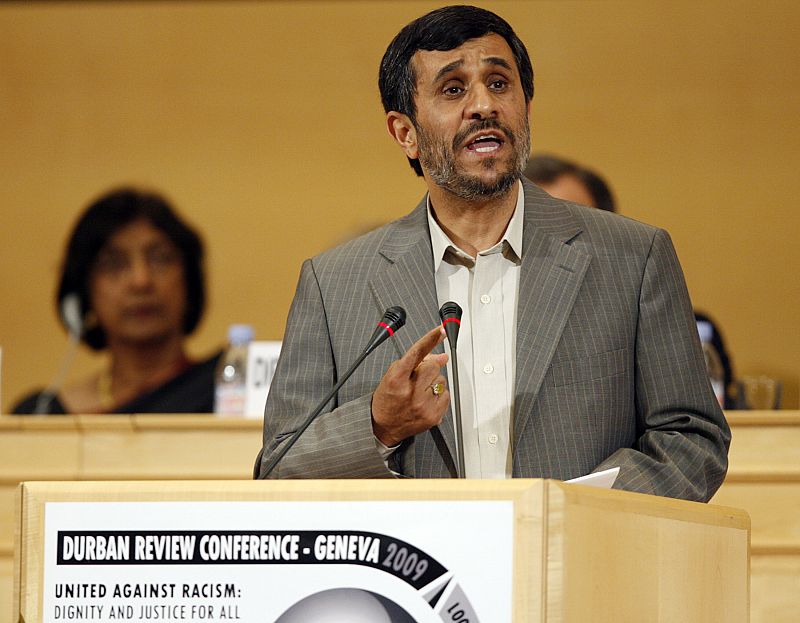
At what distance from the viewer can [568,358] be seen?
78.7 inches

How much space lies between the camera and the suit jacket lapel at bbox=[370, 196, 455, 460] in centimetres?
204

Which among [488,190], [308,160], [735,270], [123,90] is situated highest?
[123,90]

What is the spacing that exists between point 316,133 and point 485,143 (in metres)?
3.02

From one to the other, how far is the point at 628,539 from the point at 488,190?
30.5 inches

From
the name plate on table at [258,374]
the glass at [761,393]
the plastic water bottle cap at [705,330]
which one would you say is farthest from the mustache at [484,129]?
the glass at [761,393]

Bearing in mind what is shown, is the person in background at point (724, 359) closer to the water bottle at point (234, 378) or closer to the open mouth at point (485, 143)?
the water bottle at point (234, 378)

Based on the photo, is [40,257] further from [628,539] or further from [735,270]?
[628,539]

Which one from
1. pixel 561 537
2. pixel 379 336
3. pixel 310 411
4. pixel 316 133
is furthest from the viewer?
pixel 316 133

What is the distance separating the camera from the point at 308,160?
502 centimetres

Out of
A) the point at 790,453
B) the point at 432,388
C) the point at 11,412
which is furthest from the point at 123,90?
the point at 432,388

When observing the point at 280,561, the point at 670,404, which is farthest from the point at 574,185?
the point at 280,561

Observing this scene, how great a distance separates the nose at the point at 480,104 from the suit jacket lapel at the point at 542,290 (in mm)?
203

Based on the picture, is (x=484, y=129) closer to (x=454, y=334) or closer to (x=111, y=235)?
(x=454, y=334)

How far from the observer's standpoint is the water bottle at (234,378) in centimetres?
361
